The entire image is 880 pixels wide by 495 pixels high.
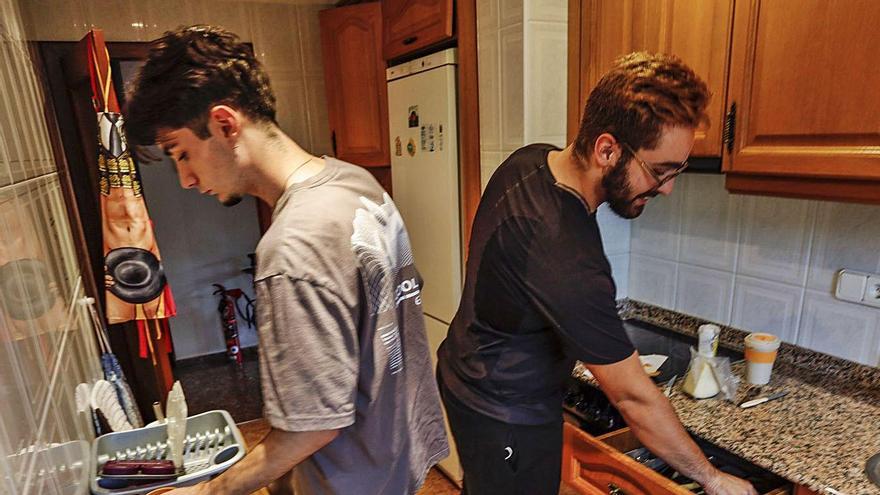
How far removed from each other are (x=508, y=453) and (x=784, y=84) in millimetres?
995

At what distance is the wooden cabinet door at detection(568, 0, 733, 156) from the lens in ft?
3.88

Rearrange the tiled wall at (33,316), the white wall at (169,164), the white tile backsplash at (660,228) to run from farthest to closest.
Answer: the white wall at (169,164), the white tile backsplash at (660,228), the tiled wall at (33,316)

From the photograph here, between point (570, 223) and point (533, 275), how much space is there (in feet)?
0.41

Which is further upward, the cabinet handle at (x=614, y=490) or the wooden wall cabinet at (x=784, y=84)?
the wooden wall cabinet at (x=784, y=84)

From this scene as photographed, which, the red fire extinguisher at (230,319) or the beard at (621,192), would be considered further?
the red fire extinguisher at (230,319)

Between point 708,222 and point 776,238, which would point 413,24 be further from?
point 776,238

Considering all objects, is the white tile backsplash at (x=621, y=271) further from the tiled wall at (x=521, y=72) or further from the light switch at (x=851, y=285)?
the light switch at (x=851, y=285)

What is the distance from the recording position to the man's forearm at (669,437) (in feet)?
3.36

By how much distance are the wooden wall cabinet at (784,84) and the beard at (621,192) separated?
0.97ft

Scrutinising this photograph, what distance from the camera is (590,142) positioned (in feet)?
3.42

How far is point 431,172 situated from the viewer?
2.01 meters

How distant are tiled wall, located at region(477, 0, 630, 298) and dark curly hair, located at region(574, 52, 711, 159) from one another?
588 mm

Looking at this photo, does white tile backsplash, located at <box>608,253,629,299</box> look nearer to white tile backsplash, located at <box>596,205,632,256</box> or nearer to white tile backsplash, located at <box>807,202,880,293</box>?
white tile backsplash, located at <box>596,205,632,256</box>

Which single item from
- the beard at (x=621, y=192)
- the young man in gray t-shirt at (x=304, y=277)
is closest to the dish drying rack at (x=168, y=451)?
the young man in gray t-shirt at (x=304, y=277)
